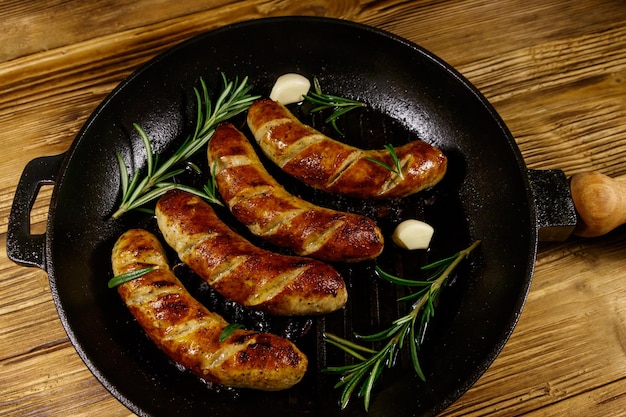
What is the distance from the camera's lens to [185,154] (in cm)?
251

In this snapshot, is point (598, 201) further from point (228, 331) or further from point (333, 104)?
point (228, 331)

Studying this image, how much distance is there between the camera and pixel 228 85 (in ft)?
8.75

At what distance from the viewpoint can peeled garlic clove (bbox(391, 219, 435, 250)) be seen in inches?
95.2

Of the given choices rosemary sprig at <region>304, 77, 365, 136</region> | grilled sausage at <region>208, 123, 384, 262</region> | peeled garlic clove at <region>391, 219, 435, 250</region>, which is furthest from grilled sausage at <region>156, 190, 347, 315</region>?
rosemary sprig at <region>304, 77, 365, 136</region>

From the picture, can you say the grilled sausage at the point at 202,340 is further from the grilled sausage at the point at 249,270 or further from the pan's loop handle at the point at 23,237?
the pan's loop handle at the point at 23,237

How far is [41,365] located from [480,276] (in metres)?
1.66

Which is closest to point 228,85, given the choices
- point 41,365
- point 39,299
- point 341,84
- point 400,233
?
point 341,84

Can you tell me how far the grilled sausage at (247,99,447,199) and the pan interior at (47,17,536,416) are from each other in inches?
4.7

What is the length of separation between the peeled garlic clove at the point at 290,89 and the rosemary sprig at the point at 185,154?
119mm

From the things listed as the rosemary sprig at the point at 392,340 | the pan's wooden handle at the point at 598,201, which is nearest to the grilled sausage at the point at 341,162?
the rosemary sprig at the point at 392,340

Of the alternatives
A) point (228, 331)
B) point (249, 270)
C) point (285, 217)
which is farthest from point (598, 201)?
point (228, 331)

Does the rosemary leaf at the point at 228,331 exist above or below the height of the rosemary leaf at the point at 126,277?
below

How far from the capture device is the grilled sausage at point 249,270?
2.18 meters

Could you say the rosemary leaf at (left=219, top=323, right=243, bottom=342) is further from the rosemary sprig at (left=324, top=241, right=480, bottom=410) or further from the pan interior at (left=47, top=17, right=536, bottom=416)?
the rosemary sprig at (left=324, top=241, right=480, bottom=410)
